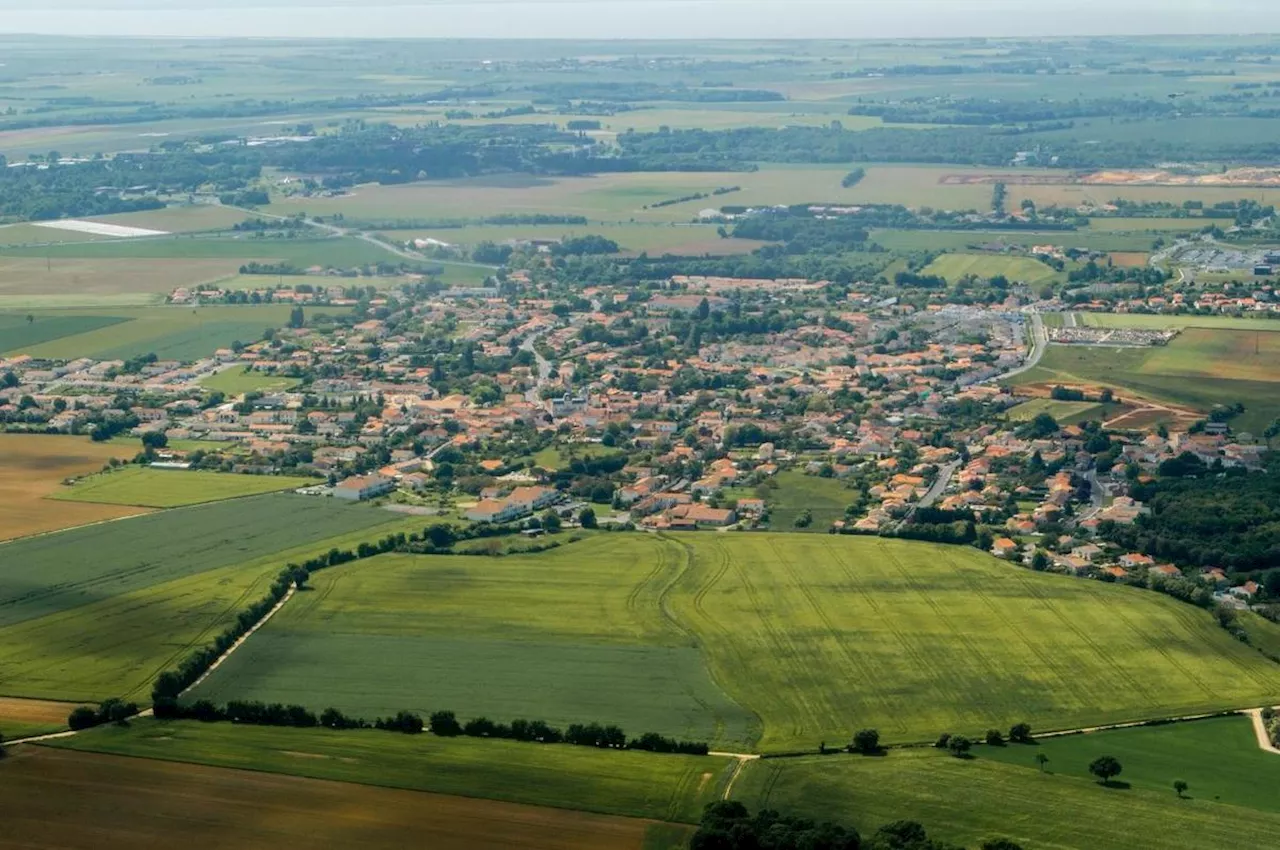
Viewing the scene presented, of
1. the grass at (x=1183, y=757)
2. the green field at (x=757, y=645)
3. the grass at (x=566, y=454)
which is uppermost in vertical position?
the grass at (x=1183, y=757)

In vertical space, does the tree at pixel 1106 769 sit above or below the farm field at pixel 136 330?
above

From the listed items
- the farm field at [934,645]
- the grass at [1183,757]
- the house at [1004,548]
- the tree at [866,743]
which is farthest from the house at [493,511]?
the grass at [1183,757]

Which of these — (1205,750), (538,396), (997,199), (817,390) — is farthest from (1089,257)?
(1205,750)

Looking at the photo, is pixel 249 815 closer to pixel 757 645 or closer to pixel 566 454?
pixel 757 645

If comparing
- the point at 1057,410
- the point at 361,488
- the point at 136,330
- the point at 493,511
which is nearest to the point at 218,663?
the point at 493,511

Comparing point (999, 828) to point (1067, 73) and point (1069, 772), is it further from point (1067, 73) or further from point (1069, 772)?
point (1067, 73)

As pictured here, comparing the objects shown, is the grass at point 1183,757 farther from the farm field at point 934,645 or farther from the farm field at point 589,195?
the farm field at point 589,195

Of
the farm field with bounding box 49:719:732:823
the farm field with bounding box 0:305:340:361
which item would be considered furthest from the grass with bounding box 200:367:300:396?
the farm field with bounding box 49:719:732:823

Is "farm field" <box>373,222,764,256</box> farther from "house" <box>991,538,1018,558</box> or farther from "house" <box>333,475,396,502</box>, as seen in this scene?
"house" <box>991,538,1018,558</box>
